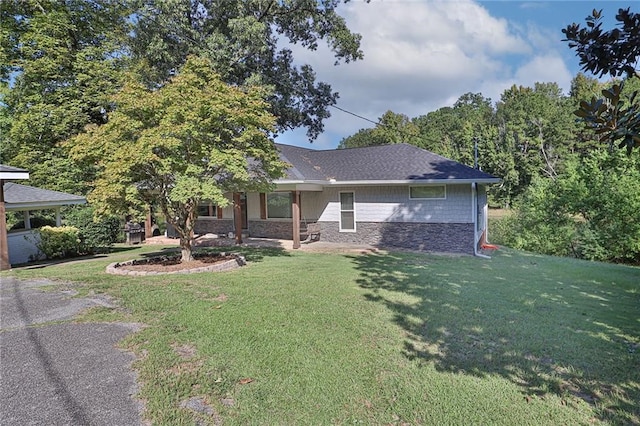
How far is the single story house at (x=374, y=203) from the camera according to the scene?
42.9 ft

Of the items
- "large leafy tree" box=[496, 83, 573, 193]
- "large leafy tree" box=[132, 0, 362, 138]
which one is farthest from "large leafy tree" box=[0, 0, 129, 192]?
"large leafy tree" box=[496, 83, 573, 193]

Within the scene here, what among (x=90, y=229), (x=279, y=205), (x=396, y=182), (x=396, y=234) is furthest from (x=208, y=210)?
(x=396, y=182)

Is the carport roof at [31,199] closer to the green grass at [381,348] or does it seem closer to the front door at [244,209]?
the green grass at [381,348]

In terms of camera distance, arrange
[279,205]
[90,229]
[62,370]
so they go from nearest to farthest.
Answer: [62,370]
[90,229]
[279,205]

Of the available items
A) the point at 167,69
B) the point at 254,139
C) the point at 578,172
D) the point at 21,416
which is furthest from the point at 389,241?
the point at 167,69

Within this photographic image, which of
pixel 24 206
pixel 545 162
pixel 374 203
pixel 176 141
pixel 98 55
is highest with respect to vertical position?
pixel 98 55

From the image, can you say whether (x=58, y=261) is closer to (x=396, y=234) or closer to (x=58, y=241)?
(x=58, y=241)

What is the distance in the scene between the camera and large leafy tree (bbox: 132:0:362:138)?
16.1 m

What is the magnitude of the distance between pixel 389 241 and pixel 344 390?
11165 millimetres

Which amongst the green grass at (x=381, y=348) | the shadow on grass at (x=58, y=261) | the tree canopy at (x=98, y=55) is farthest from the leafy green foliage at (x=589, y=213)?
the shadow on grass at (x=58, y=261)

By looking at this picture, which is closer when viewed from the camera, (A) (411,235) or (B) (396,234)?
(A) (411,235)

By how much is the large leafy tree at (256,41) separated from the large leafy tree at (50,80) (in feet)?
9.25

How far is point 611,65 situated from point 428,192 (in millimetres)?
10741

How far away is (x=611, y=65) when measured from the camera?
298 cm
